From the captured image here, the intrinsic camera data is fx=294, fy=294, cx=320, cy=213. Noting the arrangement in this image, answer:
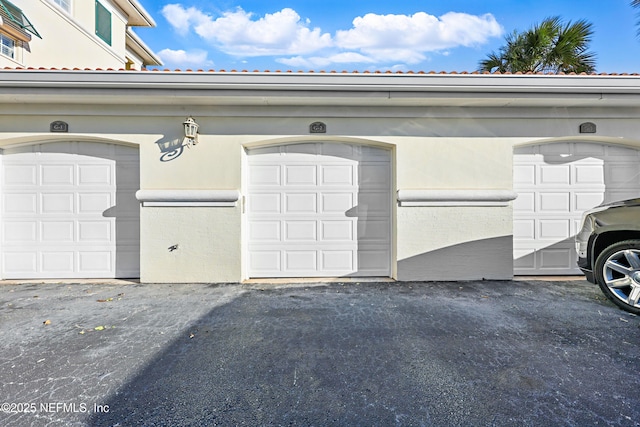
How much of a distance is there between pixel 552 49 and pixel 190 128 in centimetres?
954

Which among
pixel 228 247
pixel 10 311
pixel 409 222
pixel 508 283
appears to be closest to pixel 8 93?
pixel 10 311

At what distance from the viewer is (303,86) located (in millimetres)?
4129

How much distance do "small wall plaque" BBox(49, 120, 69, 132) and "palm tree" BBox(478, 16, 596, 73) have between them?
425 inches

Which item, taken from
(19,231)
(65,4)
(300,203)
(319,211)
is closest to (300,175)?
(300,203)

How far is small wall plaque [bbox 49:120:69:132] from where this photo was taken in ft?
15.1

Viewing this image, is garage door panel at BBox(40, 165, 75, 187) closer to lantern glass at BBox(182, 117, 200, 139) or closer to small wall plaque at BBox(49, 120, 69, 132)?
small wall plaque at BBox(49, 120, 69, 132)

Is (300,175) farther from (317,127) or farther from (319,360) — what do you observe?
(319,360)

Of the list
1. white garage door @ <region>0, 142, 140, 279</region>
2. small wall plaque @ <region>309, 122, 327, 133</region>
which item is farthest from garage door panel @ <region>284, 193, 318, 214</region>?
white garage door @ <region>0, 142, 140, 279</region>

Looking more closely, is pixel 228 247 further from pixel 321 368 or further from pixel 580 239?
pixel 580 239

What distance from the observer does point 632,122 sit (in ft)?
15.4

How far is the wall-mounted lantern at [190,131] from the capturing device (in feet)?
14.5

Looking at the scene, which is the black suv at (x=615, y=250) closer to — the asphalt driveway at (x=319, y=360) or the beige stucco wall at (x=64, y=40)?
the asphalt driveway at (x=319, y=360)

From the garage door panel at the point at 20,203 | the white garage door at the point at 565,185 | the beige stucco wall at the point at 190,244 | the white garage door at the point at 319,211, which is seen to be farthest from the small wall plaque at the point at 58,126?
the white garage door at the point at 565,185

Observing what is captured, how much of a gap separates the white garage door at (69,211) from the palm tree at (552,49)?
10.1 meters
